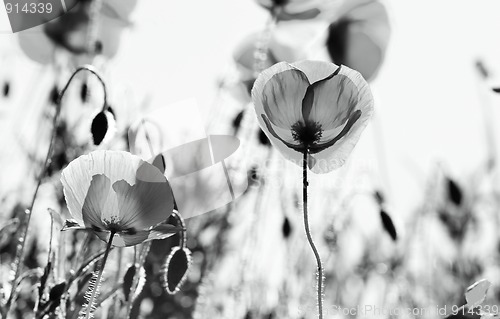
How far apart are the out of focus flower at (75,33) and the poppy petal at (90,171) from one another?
581 millimetres

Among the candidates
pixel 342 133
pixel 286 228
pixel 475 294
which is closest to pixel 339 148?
pixel 342 133

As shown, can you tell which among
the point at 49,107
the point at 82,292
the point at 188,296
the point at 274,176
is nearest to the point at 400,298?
the point at 274,176

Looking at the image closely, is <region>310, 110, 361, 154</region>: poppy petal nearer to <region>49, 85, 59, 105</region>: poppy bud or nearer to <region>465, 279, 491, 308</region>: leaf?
<region>465, 279, 491, 308</region>: leaf

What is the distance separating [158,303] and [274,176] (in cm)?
38

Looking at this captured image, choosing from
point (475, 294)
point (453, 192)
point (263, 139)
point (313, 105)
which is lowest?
point (453, 192)

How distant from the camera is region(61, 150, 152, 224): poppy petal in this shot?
0.41m

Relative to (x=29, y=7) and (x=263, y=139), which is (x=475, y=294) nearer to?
(x=263, y=139)

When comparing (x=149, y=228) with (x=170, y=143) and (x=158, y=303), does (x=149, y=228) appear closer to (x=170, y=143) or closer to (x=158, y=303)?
(x=170, y=143)

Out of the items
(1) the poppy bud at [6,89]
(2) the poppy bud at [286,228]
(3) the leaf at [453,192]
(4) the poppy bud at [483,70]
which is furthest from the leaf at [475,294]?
(1) the poppy bud at [6,89]

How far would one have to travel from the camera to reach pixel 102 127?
519mm

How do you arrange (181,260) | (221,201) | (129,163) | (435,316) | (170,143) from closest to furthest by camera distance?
(129,163)
(181,260)
(170,143)
(221,201)
(435,316)

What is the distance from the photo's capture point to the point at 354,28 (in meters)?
1.10

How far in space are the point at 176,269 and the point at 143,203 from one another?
0.40 ft

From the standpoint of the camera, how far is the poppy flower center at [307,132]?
0.44m
